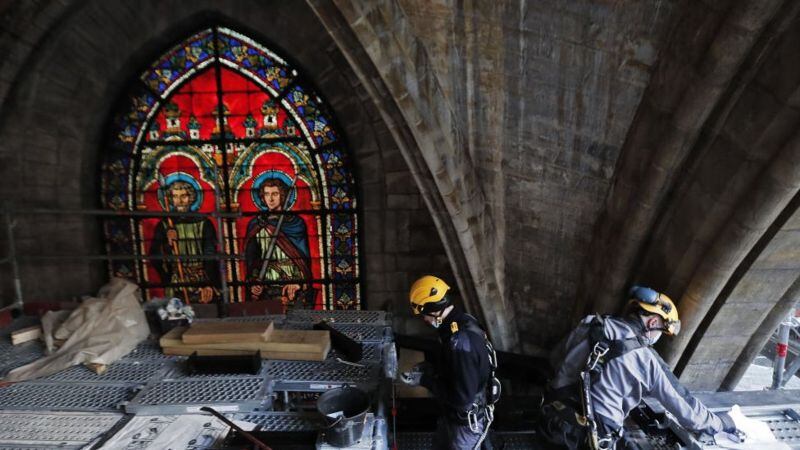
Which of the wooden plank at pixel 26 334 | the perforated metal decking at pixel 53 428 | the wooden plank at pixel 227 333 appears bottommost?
the perforated metal decking at pixel 53 428

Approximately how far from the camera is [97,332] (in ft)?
11.3

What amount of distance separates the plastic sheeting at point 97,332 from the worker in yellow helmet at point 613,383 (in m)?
2.70

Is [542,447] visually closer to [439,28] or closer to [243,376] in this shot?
[243,376]

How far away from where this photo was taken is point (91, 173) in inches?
249

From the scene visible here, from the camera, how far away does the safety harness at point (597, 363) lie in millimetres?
2662

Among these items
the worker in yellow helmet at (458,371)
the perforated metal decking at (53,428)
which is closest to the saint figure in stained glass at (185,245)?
the perforated metal decking at (53,428)

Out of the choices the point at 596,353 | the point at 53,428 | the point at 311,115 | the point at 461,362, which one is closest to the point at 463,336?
the point at 461,362

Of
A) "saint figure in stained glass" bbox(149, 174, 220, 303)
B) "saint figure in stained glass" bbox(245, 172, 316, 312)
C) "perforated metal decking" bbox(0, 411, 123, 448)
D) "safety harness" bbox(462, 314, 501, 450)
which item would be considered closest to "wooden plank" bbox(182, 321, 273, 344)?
"perforated metal decking" bbox(0, 411, 123, 448)

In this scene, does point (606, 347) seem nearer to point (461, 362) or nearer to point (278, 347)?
point (461, 362)

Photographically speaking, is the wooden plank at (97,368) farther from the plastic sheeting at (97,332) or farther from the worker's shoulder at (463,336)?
the worker's shoulder at (463,336)

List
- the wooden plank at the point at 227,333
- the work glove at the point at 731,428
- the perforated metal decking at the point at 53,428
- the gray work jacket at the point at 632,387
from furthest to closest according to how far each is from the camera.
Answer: the wooden plank at the point at 227,333
the work glove at the point at 731,428
the gray work jacket at the point at 632,387
the perforated metal decking at the point at 53,428

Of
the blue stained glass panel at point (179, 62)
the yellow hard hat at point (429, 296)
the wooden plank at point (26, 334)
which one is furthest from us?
the blue stained glass panel at point (179, 62)

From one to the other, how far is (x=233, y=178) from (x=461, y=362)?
467cm

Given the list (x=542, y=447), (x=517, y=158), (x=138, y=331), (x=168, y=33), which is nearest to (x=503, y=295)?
(x=517, y=158)
